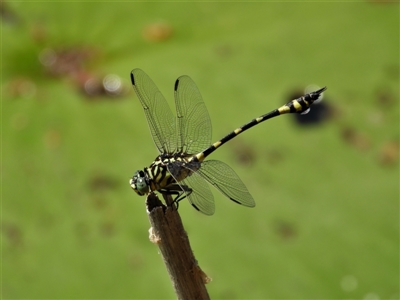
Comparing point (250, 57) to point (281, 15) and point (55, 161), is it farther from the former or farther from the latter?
point (55, 161)

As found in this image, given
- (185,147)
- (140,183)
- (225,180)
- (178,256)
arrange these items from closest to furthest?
(178,256) < (140,183) < (225,180) < (185,147)

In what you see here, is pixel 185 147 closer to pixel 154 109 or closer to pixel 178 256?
pixel 154 109

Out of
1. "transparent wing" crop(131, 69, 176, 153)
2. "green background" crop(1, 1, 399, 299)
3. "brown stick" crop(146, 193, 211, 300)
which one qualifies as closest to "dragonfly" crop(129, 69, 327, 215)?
"transparent wing" crop(131, 69, 176, 153)

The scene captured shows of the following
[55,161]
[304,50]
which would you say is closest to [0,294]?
[55,161]

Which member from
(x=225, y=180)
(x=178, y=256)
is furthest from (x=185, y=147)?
(x=178, y=256)

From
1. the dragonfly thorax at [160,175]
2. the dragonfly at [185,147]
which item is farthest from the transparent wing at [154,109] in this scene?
the dragonfly thorax at [160,175]
